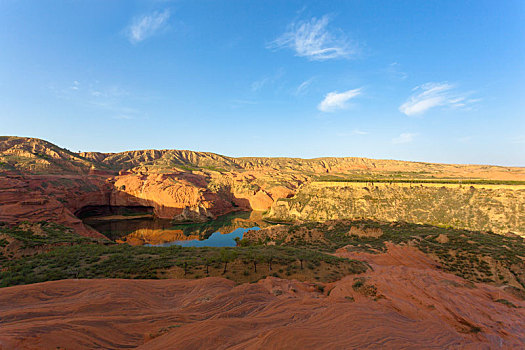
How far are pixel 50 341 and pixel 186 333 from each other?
11.3 feet

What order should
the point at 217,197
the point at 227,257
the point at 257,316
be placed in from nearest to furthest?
the point at 257,316, the point at 227,257, the point at 217,197

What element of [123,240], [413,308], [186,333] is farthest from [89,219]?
[413,308]

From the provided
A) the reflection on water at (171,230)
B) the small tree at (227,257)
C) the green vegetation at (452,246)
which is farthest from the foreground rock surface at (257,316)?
the reflection on water at (171,230)

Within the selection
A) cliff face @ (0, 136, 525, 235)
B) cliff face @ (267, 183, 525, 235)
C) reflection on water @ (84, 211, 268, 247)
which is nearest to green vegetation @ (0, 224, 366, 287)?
reflection on water @ (84, 211, 268, 247)

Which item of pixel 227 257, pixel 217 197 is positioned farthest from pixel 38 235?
pixel 217 197

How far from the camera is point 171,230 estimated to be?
1991 inches

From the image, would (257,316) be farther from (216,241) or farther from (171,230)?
(171,230)

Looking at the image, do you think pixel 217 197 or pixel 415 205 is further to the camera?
pixel 217 197

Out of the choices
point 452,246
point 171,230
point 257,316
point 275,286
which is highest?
point 257,316

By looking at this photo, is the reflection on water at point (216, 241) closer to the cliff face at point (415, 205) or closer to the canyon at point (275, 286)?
the canyon at point (275, 286)

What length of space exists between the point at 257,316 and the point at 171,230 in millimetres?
48173

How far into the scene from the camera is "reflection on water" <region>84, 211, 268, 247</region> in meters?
43.0

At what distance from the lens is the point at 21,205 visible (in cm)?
3080

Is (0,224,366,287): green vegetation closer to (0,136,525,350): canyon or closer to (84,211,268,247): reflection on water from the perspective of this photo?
(0,136,525,350): canyon
